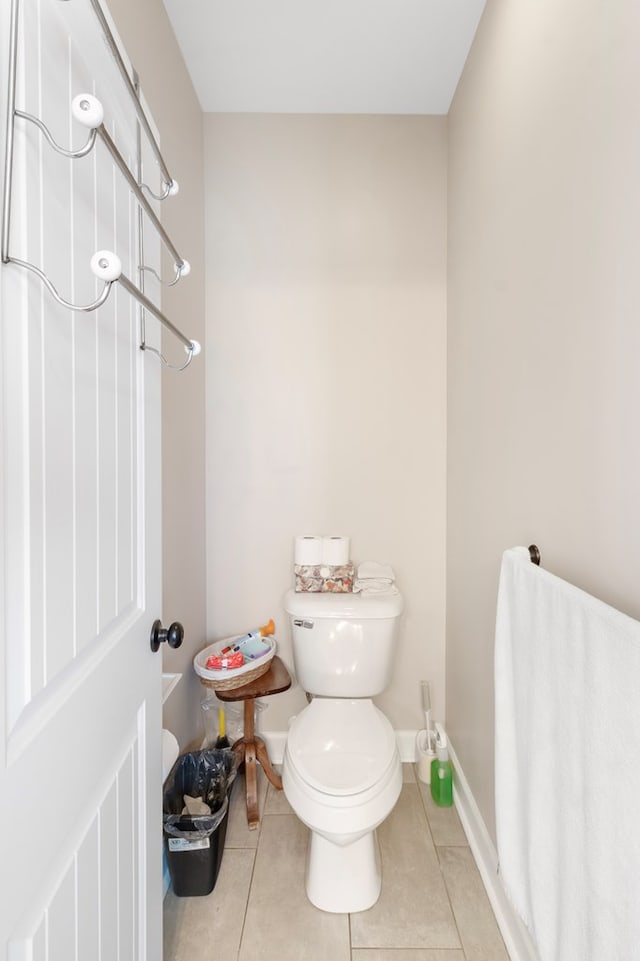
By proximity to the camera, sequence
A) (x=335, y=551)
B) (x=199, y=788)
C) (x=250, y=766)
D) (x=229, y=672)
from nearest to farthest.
Answer: 1. (x=199, y=788)
2. (x=229, y=672)
3. (x=250, y=766)
4. (x=335, y=551)

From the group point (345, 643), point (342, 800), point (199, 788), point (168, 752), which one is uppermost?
point (345, 643)

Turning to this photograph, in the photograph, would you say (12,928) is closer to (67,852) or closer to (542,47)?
(67,852)

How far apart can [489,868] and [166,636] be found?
3.95ft

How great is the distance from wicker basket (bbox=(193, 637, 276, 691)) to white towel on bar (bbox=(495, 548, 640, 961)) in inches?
39.0

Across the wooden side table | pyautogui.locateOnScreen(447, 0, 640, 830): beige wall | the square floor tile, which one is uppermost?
pyautogui.locateOnScreen(447, 0, 640, 830): beige wall

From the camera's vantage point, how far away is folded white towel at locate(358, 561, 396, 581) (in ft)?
6.71

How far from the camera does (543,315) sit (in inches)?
47.1

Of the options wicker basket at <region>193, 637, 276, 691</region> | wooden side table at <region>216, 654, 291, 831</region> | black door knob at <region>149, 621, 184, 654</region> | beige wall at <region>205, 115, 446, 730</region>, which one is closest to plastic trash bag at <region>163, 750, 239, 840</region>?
wooden side table at <region>216, 654, 291, 831</region>

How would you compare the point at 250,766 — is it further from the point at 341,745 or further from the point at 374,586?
the point at 374,586

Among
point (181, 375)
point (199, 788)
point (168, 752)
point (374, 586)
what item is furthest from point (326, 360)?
point (199, 788)

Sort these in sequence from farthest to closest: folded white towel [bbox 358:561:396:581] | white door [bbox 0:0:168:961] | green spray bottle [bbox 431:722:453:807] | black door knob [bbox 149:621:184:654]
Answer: folded white towel [bbox 358:561:396:581]
green spray bottle [bbox 431:722:453:807]
black door knob [bbox 149:621:184:654]
white door [bbox 0:0:168:961]

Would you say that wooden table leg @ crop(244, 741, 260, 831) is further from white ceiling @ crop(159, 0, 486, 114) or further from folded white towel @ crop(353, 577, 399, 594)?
white ceiling @ crop(159, 0, 486, 114)

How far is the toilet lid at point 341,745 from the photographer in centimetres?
148

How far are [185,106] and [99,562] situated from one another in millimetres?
1736
